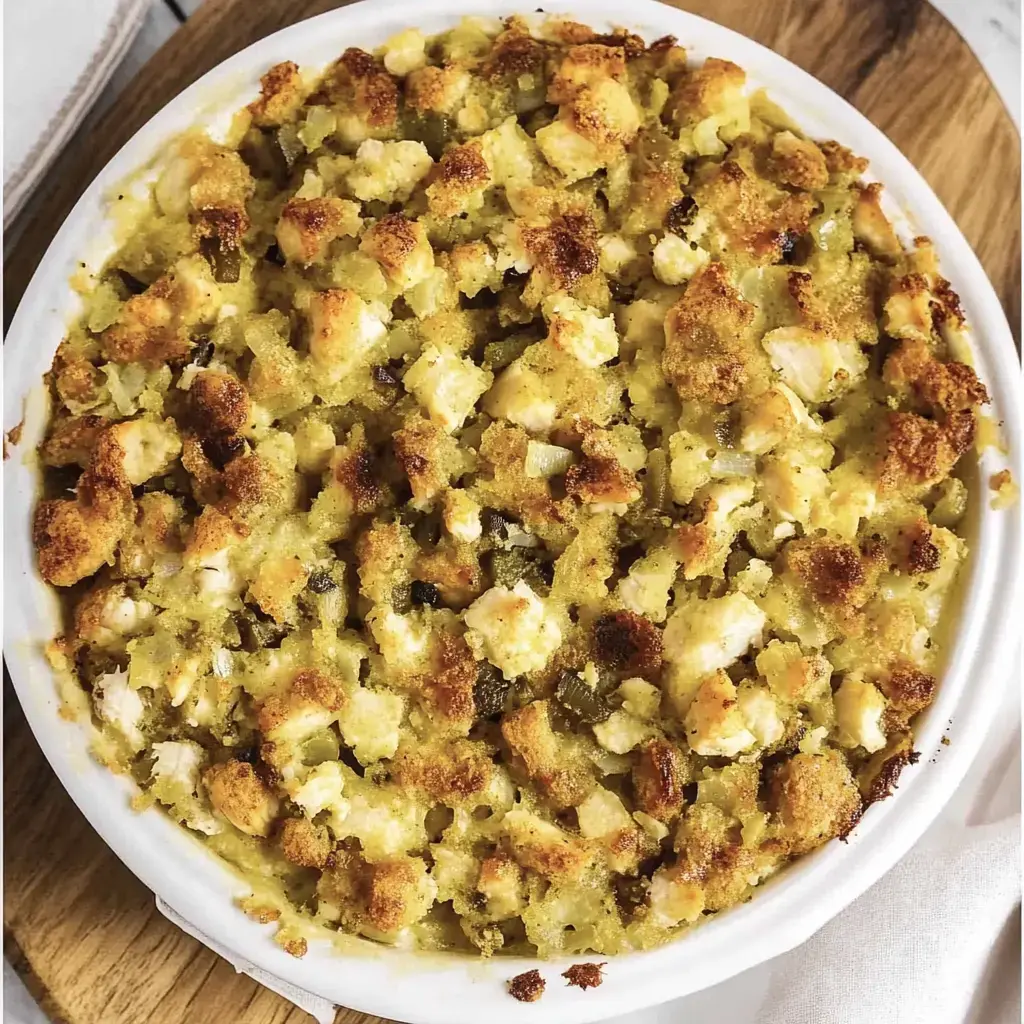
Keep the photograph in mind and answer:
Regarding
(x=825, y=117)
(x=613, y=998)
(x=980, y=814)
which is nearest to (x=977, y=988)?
(x=980, y=814)

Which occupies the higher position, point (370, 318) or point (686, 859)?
point (370, 318)

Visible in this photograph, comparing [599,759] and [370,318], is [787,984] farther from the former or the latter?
[370,318]

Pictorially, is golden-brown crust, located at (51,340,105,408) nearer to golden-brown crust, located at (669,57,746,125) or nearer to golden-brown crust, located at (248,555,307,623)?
golden-brown crust, located at (248,555,307,623)

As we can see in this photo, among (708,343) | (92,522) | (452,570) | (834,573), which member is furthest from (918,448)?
(92,522)

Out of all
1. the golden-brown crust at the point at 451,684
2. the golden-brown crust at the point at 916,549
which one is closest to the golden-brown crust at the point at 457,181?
the golden-brown crust at the point at 451,684

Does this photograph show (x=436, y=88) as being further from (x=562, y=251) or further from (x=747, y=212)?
(x=747, y=212)

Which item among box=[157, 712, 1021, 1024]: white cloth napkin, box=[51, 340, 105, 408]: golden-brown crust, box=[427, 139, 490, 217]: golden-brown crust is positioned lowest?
box=[157, 712, 1021, 1024]: white cloth napkin

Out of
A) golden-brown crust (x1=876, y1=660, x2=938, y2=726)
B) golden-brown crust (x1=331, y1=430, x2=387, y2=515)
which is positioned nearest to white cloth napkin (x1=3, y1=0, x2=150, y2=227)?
golden-brown crust (x1=331, y1=430, x2=387, y2=515)
